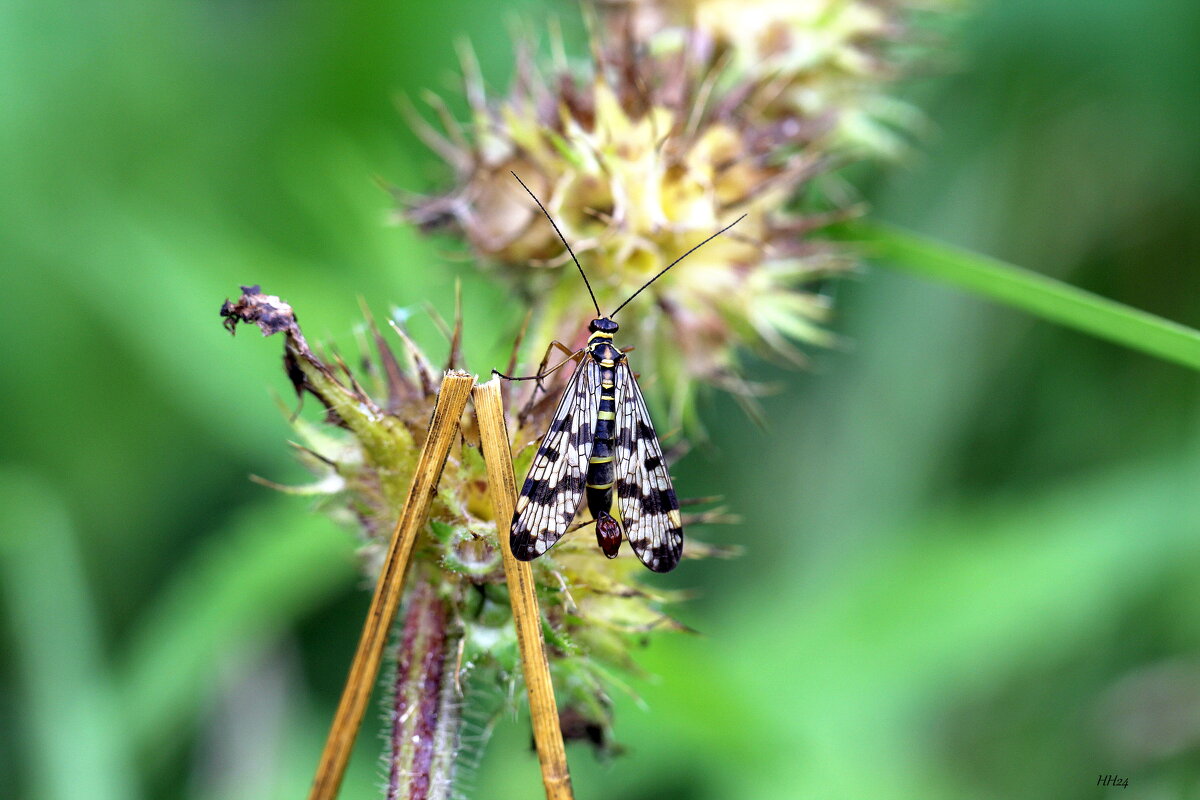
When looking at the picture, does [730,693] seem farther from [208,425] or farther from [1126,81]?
[1126,81]

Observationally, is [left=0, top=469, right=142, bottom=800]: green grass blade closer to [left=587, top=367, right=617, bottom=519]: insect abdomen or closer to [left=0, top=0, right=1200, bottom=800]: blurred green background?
[left=0, top=0, right=1200, bottom=800]: blurred green background

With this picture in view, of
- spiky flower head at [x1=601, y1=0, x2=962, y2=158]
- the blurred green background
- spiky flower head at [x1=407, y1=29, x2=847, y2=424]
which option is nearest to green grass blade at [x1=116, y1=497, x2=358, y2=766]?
the blurred green background

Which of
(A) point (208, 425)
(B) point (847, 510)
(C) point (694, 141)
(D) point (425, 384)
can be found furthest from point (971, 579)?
(A) point (208, 425)

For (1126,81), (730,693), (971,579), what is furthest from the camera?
(1126,81)

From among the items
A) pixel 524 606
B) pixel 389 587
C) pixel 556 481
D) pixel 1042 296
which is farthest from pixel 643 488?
pixel 1042 296

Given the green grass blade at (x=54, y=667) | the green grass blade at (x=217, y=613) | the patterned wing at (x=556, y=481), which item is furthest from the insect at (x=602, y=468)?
the green grass blade at (x=54, y=667)

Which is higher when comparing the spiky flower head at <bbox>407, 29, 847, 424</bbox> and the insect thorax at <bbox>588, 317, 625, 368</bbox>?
the spiky flower head at <bbox>407, 29, 847, 424</bbox>
